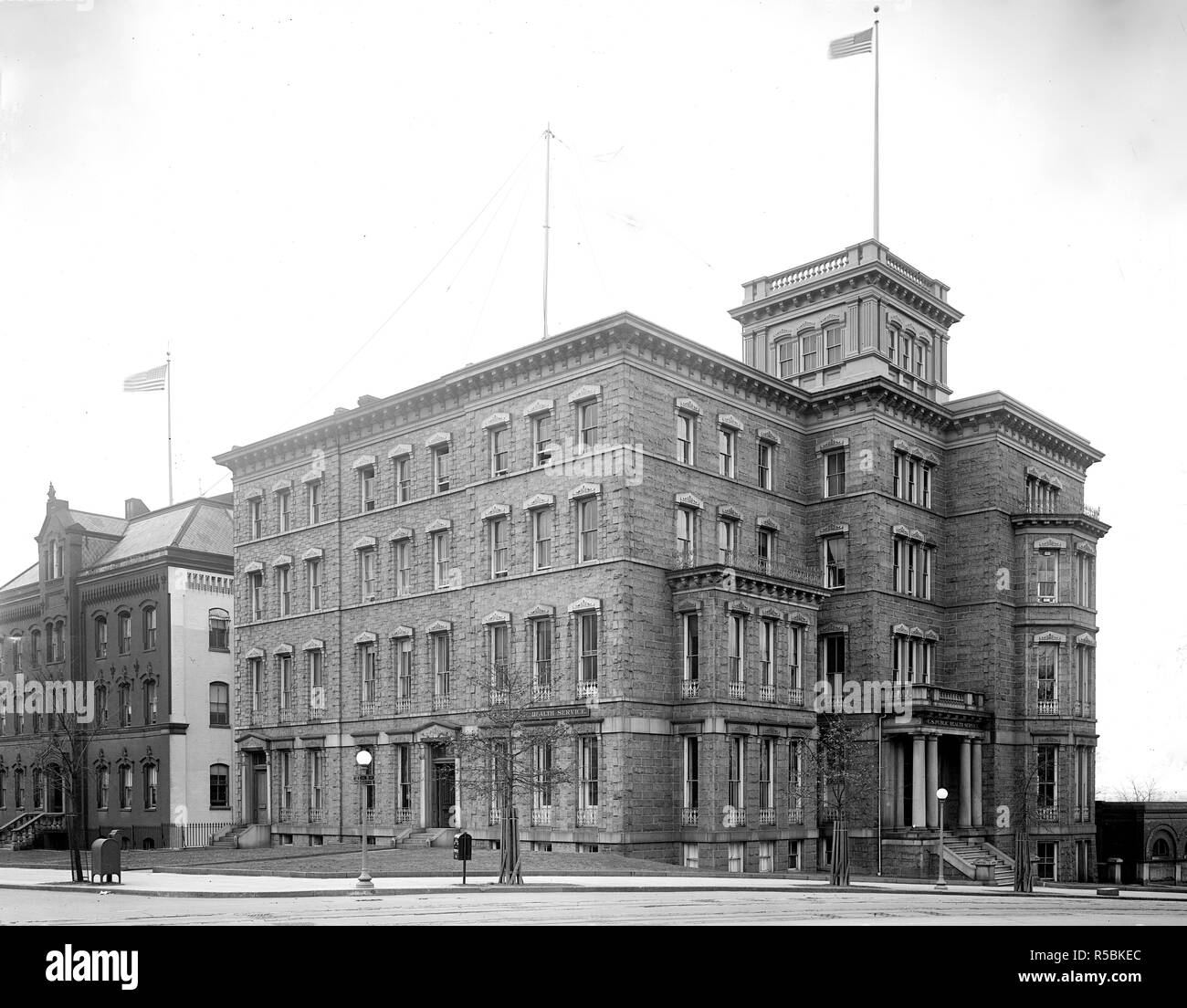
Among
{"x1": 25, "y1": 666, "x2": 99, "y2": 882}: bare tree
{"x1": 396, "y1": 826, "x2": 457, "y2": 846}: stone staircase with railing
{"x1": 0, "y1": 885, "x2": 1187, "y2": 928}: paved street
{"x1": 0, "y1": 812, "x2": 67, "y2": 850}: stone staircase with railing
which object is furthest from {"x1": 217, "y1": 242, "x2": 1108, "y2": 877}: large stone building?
{"x1": 0, "y1": 885, "x2": 1187, "y2": 928}: paved street

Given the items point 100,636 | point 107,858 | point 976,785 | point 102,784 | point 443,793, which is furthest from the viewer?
point 100,636

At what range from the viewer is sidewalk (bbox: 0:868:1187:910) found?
26.5 meters

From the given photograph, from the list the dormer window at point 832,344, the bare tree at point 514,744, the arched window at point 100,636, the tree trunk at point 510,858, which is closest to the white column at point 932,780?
the bare tree at point 514,744

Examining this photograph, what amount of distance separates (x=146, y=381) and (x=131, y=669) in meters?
13.4

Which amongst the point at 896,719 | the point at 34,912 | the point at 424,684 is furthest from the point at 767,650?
the point at 34,912

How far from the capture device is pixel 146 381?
171 feet

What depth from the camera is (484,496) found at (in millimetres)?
44500

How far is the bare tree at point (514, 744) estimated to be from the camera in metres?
34.0

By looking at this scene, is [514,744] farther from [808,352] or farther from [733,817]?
[808,352]

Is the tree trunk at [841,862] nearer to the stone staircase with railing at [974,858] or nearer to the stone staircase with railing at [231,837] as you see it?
the stone staircase with railing at [974,858]

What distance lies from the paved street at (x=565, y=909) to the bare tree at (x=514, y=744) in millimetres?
7142

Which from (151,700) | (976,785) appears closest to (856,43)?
(976,785)
